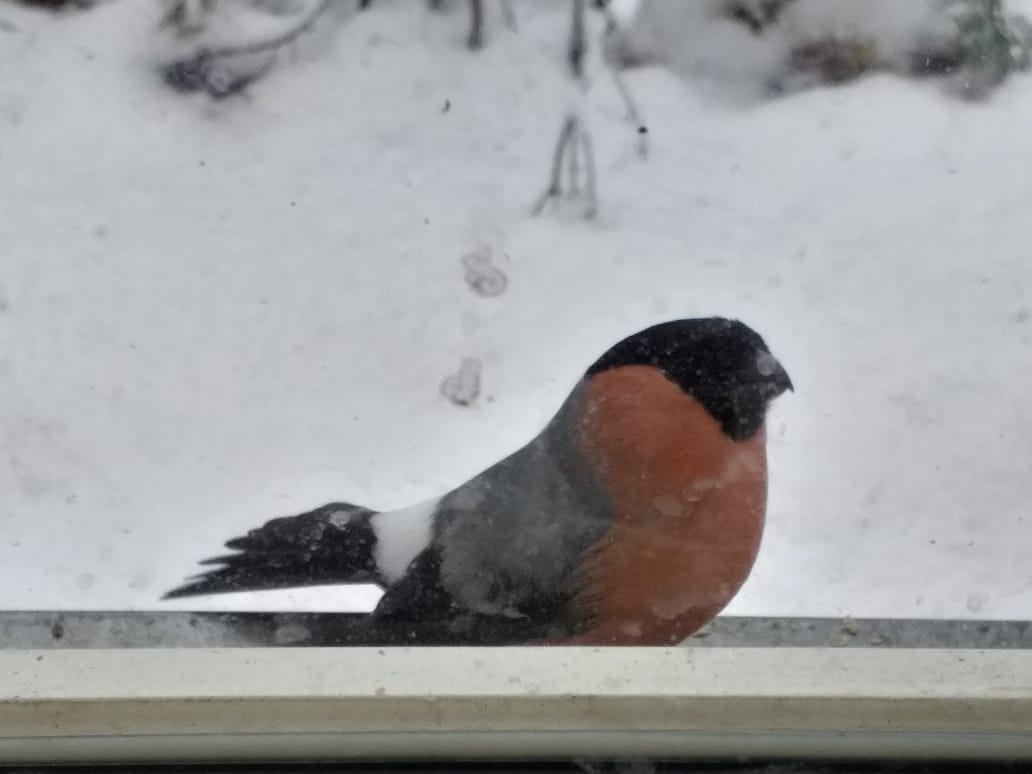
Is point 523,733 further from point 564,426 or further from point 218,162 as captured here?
point 218,162

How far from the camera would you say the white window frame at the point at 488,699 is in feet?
1.78

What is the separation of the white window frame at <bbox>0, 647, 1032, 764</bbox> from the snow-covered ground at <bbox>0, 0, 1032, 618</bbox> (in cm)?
38

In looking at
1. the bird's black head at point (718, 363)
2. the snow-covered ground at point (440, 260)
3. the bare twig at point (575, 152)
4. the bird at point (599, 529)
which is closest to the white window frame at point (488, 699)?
the bird at point (599, 529)

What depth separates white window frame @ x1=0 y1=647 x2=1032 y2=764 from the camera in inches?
21.4

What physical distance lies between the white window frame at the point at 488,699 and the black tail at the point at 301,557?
217 mm

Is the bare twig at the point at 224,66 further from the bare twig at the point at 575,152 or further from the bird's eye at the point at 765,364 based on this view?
the bird's eye at the point at 765,364

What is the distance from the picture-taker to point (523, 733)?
1.86 ft

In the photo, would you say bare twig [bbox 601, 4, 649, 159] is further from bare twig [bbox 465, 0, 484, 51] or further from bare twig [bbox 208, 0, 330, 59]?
bare twig [bbox 208, 0, 330, 59]

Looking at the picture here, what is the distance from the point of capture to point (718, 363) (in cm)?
77

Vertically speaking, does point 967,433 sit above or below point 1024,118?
below

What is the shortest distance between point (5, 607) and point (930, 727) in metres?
0.63

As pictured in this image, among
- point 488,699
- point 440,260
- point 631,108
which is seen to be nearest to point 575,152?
point 631,108

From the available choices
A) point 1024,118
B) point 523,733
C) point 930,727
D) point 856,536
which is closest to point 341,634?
point 523,733

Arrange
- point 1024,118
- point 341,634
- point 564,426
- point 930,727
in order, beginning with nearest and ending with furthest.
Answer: point 930,727, point 341,634, point 564,426, point 1024,118
